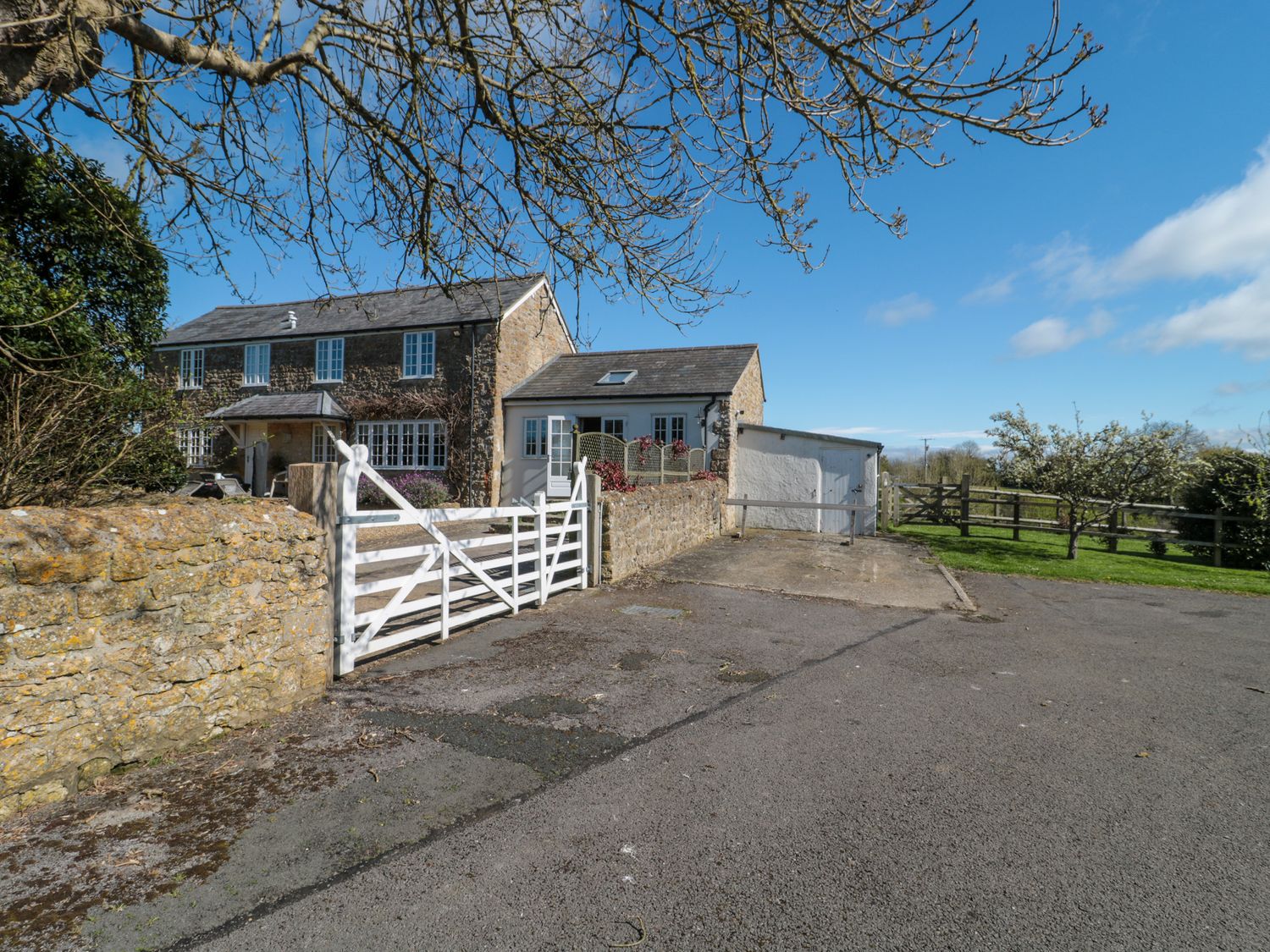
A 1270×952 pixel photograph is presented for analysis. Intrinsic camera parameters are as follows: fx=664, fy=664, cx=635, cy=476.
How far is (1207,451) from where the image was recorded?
57.6 feet

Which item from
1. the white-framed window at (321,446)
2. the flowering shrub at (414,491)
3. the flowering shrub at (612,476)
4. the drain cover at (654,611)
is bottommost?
the drain cover at (654,611)

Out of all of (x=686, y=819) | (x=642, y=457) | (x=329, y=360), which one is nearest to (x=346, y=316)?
(x=329, y=360)

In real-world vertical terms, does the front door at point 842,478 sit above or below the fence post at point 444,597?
above

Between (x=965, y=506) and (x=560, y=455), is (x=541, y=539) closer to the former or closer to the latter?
(x=560, y=455)

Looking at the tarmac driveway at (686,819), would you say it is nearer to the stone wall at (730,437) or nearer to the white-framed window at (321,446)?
the stone wall at (730,437)

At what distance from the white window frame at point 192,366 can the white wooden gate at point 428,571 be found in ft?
65.5

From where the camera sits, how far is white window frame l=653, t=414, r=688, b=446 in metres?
20.4

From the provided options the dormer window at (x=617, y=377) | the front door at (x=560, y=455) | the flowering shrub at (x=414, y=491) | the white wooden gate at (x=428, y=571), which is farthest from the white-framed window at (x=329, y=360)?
the white wooden gate at (x=428, y=571)

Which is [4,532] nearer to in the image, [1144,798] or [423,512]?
[423,512]

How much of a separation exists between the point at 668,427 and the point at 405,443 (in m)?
9.43

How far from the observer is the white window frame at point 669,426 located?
20359 mm

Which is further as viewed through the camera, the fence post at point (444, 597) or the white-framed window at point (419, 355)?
the white-framed window at point (419, 355)

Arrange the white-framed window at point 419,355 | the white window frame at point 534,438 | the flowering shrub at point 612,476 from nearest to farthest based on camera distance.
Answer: the flowering shrub at point 612,476, the white window frame at point 534,438, the white-framed window at point 419,355

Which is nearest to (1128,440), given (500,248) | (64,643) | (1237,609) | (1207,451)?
(1207,451)
